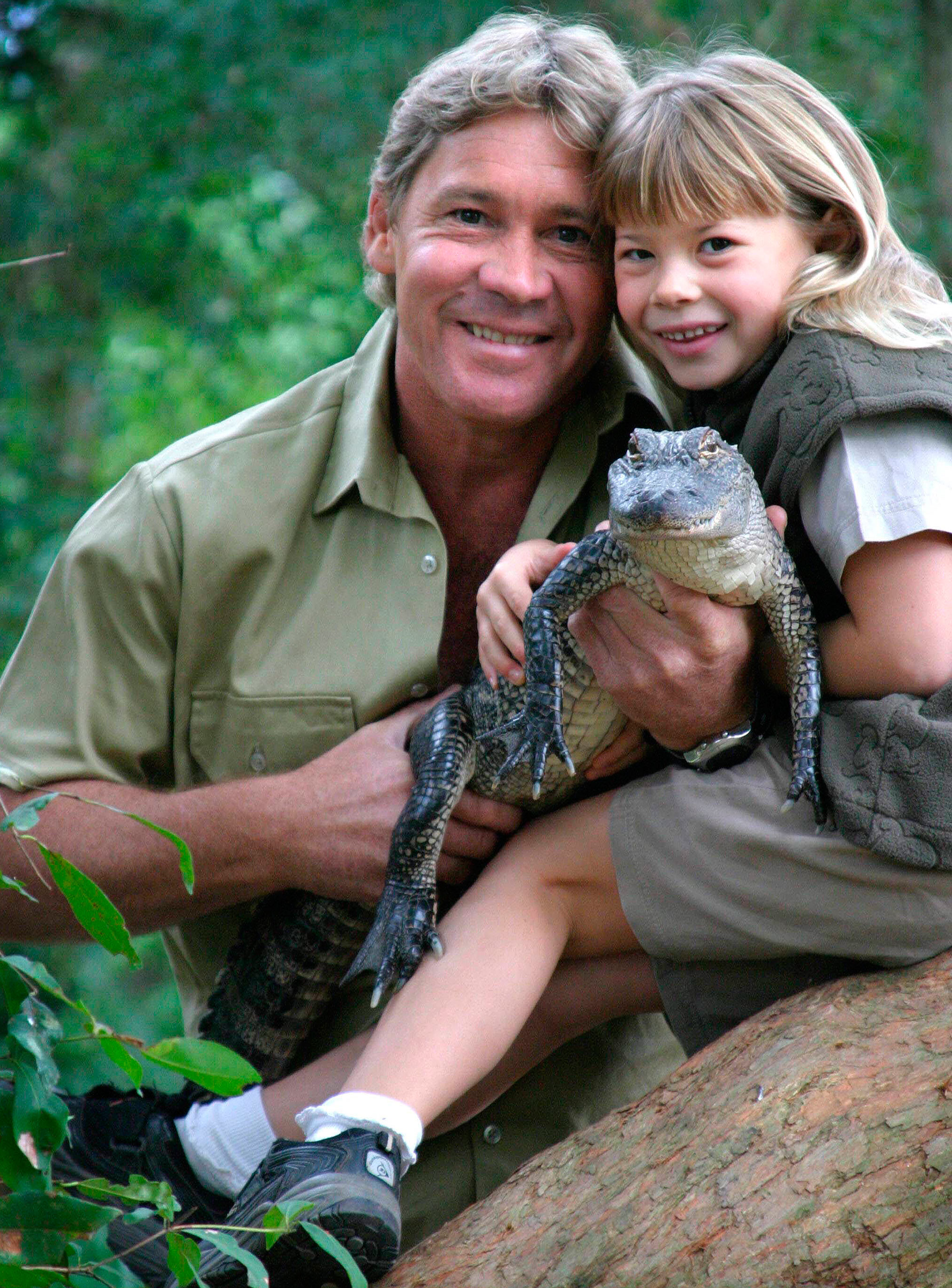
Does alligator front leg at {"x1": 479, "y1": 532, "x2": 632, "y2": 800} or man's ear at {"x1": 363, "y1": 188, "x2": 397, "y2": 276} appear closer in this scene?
alligator front leg at {"x1": 479, "y1": 532, "x2": 632, "y2": 800}

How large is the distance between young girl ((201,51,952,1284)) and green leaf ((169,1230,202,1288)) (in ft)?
1.33

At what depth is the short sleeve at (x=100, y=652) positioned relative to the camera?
10.1 ft

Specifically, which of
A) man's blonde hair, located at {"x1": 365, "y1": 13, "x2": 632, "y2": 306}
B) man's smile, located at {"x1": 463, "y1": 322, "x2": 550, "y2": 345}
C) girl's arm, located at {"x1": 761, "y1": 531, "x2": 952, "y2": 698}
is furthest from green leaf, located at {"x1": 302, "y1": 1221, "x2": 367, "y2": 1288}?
man's blonde hair, located at {"x1": 365, "y1": 13, "x2": 632, "y2": 306}

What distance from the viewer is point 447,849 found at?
117 inches

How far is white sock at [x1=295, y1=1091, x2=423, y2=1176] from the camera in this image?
7.74 ft

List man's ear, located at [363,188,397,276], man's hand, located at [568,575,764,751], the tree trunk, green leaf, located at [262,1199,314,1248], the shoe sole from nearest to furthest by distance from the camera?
green leaf, located at [262,1199,314,1248], the tree trunk, the shoe sole, man's hand, located at [568,575,764,751], man's ear, located at [363,188,397,276]

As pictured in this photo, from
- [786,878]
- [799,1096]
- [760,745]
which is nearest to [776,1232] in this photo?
[799,1096]

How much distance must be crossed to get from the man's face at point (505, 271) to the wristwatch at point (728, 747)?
3.07ft

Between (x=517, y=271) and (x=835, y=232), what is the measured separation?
71 cm

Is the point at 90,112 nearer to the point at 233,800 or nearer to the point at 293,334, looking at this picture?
the point at 293,334

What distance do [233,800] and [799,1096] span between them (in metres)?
1.40

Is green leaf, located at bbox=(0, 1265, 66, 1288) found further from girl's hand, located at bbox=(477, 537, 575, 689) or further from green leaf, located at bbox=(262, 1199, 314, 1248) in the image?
girl's hand, located at bbox=(477, 537, 575, 689)

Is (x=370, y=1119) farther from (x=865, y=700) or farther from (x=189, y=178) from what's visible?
(x=189, y=178)

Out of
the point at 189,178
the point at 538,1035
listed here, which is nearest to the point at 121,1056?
the point at 538,1035
